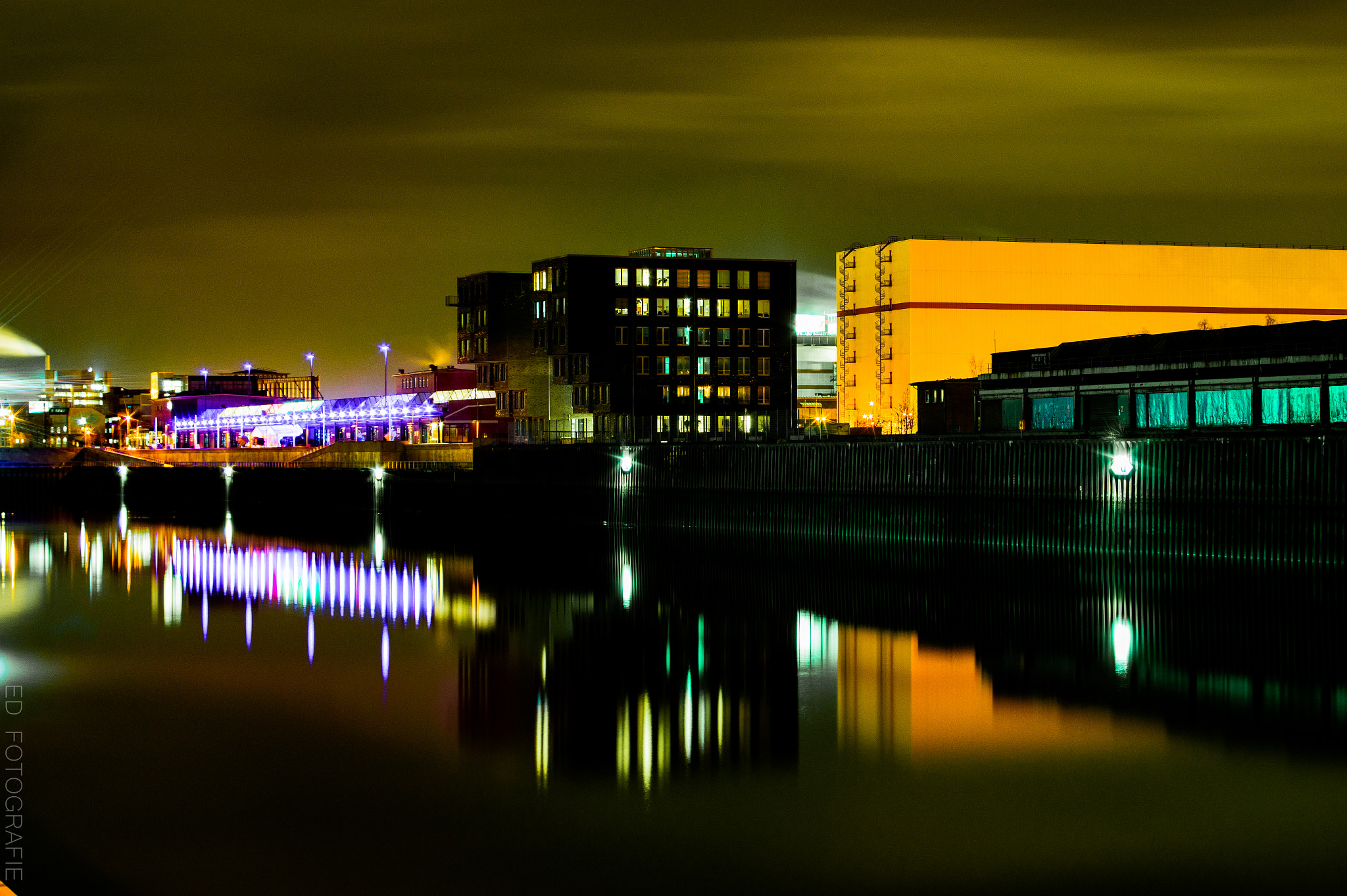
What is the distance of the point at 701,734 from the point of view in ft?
71.5

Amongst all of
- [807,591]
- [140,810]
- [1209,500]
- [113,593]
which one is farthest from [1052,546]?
[140,810]

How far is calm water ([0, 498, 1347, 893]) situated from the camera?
15.7 meters

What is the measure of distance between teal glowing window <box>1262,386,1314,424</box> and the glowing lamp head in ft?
42.3

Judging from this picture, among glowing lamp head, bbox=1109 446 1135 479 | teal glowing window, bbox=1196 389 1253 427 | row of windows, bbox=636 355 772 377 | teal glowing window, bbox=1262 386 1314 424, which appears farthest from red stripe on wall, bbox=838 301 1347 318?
glowing lamp head, bbox=1109 446 1135 479

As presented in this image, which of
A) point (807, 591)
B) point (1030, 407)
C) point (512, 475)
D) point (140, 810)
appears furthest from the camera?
point (512, 475)

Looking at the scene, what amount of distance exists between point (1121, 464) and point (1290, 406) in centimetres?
1424

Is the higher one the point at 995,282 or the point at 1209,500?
the point at 995,282

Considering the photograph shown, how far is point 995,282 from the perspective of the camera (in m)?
109

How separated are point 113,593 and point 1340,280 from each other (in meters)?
103

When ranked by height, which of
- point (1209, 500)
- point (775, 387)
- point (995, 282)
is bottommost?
point (1209, 500)

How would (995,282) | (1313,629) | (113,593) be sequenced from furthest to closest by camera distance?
(995,282)
(113,593)
(1313,629)

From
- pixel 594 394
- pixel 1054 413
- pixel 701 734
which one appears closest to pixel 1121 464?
pixel 1054 413

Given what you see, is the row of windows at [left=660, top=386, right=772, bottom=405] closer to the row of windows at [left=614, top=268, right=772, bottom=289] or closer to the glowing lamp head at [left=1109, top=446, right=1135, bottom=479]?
the row of windows at [left=614, top=268, right=772, bottom=289]

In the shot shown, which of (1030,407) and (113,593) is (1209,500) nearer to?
(1030,407)
